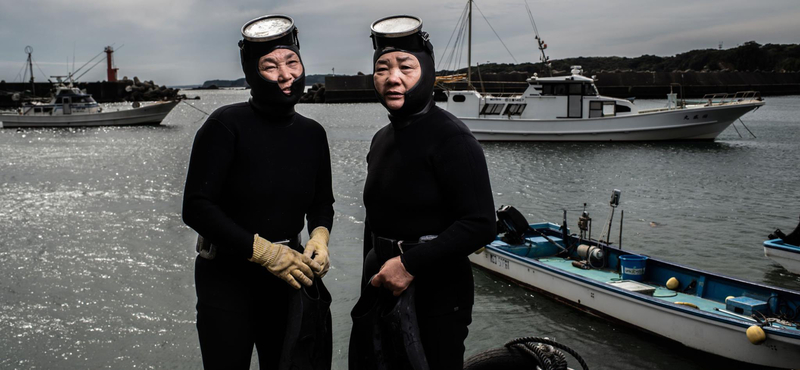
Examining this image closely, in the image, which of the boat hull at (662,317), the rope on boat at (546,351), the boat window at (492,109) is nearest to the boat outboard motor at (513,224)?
the boat hull at (662,317)

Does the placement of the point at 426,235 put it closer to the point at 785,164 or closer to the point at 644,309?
the point at 644,309

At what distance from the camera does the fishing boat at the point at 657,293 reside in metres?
8.21

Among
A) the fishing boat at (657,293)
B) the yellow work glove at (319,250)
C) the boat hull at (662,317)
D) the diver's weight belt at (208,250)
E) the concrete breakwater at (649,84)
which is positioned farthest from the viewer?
the concrete breakwater at (649,84)

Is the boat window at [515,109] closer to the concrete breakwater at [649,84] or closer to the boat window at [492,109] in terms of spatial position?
the boat window at [492,109]

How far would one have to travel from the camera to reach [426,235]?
3.24 metres

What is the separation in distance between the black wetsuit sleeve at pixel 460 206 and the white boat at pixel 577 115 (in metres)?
33.9

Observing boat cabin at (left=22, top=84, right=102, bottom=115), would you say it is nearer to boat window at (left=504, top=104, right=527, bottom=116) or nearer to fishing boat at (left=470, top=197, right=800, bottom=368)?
boat window at (left=504, top=104, right=527, bottom=116)

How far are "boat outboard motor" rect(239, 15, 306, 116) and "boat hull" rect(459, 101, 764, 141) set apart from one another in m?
34.8

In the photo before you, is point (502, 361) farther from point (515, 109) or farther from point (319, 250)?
point (515, 109)

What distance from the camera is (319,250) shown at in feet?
11.3

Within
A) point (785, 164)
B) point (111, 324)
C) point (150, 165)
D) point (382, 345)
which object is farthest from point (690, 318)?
point (150, 165)

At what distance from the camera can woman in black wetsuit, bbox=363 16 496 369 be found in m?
3.09

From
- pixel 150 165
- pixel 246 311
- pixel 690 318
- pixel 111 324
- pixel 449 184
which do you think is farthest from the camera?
pixel 150 165

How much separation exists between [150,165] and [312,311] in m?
32.5
